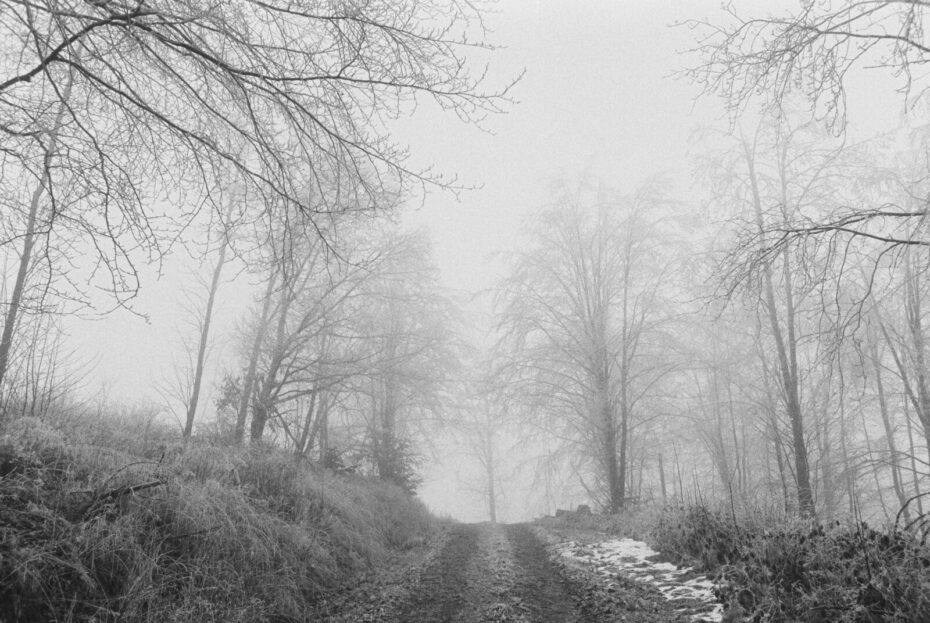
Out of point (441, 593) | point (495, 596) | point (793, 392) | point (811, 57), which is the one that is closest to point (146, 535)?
point (441, 593)

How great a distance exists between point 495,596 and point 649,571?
78.9 inches

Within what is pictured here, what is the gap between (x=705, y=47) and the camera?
15.2 feet

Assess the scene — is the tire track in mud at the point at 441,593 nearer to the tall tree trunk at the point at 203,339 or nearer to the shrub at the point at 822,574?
the shrub at the point at 822,574

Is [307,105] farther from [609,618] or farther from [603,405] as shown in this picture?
[603,405]

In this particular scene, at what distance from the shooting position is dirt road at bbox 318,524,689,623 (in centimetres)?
435

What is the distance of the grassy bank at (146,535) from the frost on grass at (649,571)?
3.40m

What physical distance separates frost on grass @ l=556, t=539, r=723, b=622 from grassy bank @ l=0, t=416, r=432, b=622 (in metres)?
3.40

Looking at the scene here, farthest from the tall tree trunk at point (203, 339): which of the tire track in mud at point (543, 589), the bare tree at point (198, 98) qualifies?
the tire track in mud at point (543, 589)

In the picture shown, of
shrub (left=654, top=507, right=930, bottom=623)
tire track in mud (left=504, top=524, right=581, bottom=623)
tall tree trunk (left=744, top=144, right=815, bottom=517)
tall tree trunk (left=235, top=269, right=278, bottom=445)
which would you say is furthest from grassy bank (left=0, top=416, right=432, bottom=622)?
tall tree trunk (left=744, top=144, right=815, bottom=517)

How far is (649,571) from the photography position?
5.62 m

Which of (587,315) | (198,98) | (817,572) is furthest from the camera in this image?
(587,315)

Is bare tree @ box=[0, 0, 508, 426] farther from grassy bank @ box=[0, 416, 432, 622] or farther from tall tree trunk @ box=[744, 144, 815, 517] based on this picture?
tall tree trunk @ box=[744, 144, 815, 517]

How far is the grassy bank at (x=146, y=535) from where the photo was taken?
314cm

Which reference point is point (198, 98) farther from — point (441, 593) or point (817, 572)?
point (817, 572)
